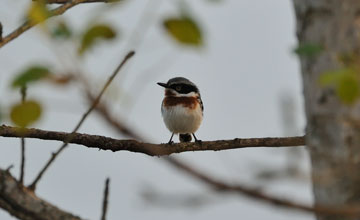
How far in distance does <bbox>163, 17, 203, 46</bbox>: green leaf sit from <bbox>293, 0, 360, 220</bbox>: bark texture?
714mm

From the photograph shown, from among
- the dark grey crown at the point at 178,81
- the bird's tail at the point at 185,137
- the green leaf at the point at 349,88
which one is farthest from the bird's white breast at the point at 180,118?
the green leaf at the point at 349,88

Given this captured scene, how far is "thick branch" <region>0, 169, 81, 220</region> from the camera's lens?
3.20m

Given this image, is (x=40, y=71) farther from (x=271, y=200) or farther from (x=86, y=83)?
(x=271, y=200)

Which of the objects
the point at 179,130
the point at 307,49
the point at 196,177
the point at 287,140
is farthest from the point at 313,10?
the point at 179,130

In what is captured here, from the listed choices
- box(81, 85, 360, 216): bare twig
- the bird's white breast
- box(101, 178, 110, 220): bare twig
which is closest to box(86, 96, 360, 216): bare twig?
box(81, 85, 360, 216): bare twig

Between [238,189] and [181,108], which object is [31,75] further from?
[181,108]

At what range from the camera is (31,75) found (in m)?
1.89

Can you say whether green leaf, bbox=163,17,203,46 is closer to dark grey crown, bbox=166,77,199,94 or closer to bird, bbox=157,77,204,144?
bird, bbox=157,77,204,144

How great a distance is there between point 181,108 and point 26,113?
868cm

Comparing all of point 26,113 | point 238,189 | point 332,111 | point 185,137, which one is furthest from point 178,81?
point 238,189

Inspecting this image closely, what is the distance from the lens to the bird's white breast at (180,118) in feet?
35.3

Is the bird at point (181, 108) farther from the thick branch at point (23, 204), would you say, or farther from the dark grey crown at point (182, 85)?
the thick branch at point (23, 204)

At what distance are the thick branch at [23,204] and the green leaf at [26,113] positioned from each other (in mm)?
1160

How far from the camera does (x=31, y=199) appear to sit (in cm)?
338
